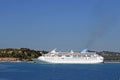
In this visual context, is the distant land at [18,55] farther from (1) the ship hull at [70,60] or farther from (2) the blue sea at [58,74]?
(2) the blue sea at [58,74]

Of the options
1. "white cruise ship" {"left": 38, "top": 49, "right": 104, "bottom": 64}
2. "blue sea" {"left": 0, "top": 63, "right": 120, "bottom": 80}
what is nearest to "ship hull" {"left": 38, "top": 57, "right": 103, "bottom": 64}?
"white cruise ship" {"left": 38, "top": 49, "right": 104, "bottom": 64}

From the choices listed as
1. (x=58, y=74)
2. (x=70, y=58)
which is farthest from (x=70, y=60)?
(x=58, y=74)

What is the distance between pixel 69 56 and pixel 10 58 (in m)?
35.7

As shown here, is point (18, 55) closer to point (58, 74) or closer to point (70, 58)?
point (70, 58)

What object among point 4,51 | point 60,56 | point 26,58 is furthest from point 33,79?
point 4,51

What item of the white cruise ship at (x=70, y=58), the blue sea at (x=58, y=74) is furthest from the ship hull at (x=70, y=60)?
the blue sea at (x=58, y=74)

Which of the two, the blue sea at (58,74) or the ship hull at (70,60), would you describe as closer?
the blue sea at (58,74)

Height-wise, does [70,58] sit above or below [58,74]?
above

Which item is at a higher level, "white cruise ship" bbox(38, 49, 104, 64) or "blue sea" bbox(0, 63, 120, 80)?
"white cruise ship" bbox(38, 49, 104, 64)

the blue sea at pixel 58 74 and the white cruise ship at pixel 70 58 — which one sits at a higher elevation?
the white cruise ship at pixel 70 58

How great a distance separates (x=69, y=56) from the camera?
156m

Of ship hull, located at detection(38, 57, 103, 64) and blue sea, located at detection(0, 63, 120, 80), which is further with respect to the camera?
ship hull, located at detection(38, 57, 103, 64)

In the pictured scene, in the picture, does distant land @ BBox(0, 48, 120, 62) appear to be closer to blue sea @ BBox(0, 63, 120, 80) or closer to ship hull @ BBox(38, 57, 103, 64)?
ship hull @ BBox(38, 57, 103, 64)

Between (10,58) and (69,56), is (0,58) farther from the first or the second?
(69,56)
